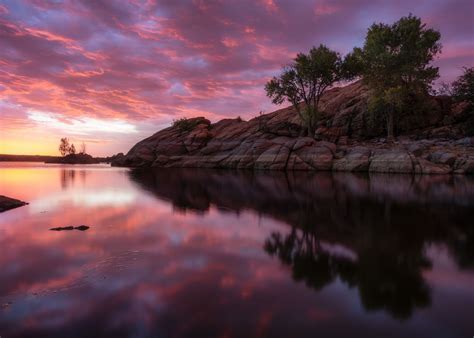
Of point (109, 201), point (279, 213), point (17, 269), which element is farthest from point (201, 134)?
point (17, 269)

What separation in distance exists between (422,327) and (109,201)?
15.7 meters

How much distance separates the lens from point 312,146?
151 ft

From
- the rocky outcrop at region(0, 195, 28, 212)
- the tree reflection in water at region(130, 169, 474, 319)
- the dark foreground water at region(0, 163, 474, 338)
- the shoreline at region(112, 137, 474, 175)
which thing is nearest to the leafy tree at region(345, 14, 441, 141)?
the shoreline at region(112, 137, 474, 175)

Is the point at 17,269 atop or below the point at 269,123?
below

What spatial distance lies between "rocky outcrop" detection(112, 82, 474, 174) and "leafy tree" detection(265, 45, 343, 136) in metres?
6.66

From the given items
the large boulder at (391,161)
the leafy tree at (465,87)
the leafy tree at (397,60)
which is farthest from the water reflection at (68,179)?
the leafy tree at (465,87)

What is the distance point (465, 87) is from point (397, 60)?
10785 mm

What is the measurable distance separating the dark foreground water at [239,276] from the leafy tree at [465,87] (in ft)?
141

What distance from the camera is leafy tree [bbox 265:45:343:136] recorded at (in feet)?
164

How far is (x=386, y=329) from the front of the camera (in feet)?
13.5

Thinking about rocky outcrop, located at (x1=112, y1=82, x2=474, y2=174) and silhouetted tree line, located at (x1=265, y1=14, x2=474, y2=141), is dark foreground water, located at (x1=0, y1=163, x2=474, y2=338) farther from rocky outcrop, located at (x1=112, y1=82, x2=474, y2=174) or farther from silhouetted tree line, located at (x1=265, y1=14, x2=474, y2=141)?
silhouetted tree line, located at (x1=265, y1=14, x2=474, y2=141)

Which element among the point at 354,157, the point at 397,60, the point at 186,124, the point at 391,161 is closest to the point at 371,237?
the point at 391,161

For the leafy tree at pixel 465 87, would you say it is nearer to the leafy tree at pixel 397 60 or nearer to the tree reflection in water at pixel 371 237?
the leafy tree at pixel 397 60

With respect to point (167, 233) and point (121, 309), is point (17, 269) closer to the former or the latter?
point (121, 309)
